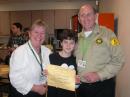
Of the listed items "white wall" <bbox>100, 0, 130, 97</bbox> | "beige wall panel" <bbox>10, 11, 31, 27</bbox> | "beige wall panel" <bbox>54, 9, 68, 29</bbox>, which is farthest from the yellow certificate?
"beige wall panel" <bbox>10, 11, 31, 27</bbox>

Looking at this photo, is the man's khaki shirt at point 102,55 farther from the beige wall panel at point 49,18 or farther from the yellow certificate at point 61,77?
the beige wall panel at point 49,18

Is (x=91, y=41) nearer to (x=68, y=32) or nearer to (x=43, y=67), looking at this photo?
(x=68, y=32)

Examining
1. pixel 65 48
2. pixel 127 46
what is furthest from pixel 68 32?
pixel 127 46

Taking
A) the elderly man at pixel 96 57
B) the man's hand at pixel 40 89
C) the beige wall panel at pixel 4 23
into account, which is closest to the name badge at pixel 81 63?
the elderly man at pixel 96 57

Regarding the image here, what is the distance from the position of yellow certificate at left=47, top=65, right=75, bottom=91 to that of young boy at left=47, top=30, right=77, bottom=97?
0.12 m

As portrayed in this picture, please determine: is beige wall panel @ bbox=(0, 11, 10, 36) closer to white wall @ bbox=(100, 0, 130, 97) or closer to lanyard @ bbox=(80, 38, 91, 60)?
white wall @ bbox=(100, 0, 130, 97)

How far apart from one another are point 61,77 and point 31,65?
1.15ft

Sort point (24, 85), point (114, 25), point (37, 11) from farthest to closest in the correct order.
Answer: point (37, 11) → point (114, 25) → point (24, 85)

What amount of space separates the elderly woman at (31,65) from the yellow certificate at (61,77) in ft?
0.61

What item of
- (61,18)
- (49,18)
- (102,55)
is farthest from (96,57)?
(49,18)

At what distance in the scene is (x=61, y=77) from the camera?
2375 mm

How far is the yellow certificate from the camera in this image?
2.35 metres

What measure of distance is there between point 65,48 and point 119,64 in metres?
0.56

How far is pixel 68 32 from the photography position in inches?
100
